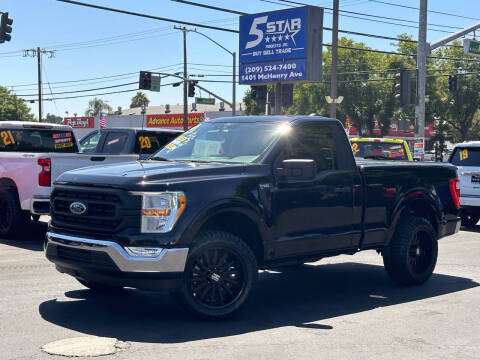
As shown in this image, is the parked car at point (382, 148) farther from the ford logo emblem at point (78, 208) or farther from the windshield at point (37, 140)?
the ford logo emblem at point (78, 208)

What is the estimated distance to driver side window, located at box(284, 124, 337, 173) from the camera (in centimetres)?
761

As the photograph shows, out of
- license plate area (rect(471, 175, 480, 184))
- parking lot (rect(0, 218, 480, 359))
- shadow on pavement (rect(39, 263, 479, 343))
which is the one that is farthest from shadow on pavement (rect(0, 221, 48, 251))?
license plate area (rect(471, 175, 480, 184))

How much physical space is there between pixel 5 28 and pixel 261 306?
77.6ft

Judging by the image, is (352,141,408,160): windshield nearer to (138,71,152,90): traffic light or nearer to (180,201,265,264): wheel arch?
(180,201,265,264): wheel arch

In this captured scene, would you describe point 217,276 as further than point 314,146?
No

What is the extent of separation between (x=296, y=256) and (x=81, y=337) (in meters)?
2.44

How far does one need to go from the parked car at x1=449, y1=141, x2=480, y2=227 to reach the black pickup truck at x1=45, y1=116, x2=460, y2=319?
6524 millimetres

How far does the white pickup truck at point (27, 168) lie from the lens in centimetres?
1134

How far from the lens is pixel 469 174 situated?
49.4 feet

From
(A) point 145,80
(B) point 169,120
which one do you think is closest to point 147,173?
(A) point 145,80

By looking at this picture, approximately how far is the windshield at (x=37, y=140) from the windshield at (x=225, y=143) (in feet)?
18.9

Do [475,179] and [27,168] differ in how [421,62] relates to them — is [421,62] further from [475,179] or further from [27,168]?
[27,168]

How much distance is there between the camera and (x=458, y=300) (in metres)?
8.04

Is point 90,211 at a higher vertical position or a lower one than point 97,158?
lower
